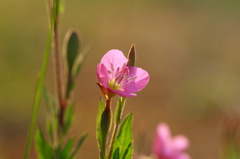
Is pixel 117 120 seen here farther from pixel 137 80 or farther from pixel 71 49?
pixel 71 49

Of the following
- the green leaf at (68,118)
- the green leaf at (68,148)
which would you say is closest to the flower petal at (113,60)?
the green leaf at (68,148)

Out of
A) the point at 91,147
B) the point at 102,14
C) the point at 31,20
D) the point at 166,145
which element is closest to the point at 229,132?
the point at 166,145

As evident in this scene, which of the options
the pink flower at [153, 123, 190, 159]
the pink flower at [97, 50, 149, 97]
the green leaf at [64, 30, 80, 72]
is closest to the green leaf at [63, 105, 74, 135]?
the green leaf at [64, 30, 80, 72]

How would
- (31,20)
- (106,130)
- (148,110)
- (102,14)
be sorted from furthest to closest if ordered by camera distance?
(102,14) < (31,20) < (148,110) < (106,130)

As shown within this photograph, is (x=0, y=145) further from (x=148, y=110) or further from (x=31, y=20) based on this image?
(x=31, y=20)

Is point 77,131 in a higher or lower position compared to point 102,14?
lower

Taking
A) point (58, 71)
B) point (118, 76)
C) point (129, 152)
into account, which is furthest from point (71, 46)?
point (129, 152)
